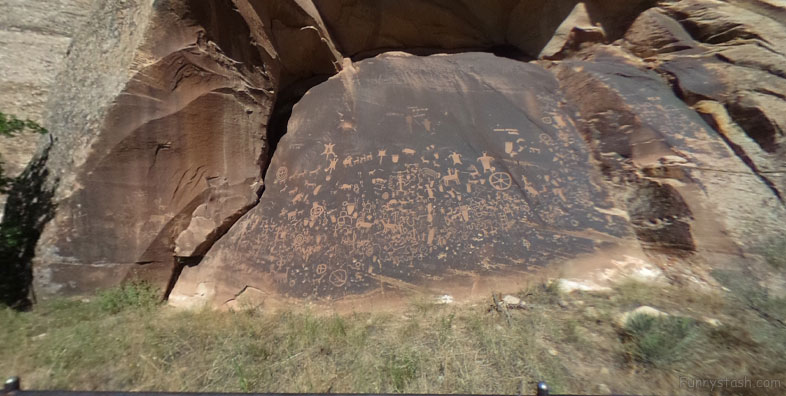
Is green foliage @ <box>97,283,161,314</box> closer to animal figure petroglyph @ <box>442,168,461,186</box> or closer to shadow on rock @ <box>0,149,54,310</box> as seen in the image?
shadow on rock @ <box>0,149,54,310</box>

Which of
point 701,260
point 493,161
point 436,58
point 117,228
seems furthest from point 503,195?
point 117,228

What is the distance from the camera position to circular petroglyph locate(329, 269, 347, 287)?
371 cm

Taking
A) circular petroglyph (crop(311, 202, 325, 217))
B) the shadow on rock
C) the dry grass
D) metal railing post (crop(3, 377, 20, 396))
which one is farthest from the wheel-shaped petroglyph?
the shadow on rock

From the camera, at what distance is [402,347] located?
285 cm

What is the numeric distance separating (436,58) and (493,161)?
2.37 m

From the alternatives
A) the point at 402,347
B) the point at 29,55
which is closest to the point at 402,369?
the point at 402,347

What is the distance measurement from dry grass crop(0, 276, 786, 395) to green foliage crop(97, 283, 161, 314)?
16 millimetres

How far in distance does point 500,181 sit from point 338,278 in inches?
83.8

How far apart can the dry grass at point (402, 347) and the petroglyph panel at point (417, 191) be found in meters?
0.53

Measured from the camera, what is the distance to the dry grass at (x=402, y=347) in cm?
247

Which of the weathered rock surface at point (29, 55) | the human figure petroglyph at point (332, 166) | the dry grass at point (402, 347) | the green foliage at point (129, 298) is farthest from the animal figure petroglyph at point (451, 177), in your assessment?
the weathered rock surface at point (29, 55)

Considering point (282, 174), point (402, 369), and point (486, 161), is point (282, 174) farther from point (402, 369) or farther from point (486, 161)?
point (402, 369)

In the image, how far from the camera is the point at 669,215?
378 cm

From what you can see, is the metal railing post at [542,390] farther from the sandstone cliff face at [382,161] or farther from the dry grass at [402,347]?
the sandstone cliff face at [382,161]
